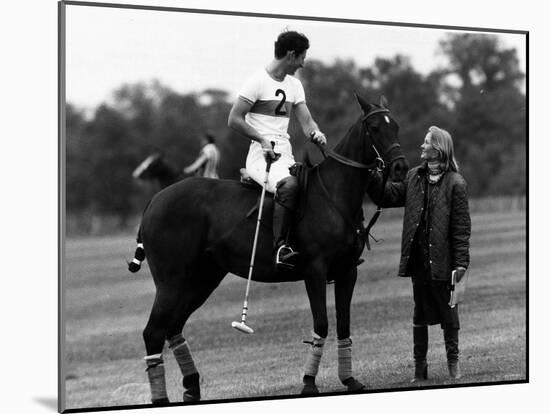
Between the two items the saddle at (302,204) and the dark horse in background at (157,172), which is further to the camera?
the dark horse in background at (157,172)

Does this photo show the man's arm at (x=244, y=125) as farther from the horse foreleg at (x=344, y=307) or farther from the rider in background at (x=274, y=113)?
the horse foreleg at (x=344, y=307)

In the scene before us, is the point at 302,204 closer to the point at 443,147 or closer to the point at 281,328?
the point at 443,147

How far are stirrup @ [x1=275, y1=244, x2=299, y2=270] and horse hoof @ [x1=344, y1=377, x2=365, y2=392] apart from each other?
110cm

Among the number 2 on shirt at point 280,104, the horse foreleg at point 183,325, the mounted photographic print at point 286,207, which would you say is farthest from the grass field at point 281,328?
the number 2 on shirt at point 280,104

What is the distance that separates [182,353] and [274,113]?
2059mm

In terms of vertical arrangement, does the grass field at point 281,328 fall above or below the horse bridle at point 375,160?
below

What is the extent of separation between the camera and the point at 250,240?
865 centimetres

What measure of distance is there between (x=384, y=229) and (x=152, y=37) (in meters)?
3.01

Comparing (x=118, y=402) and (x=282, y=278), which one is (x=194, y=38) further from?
(x=118, y=402)

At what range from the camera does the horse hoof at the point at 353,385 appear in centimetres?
886

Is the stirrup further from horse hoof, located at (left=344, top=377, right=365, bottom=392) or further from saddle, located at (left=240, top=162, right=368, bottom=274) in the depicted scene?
horse hoof, located at (left=344, top=377, right=365, bottom=392)

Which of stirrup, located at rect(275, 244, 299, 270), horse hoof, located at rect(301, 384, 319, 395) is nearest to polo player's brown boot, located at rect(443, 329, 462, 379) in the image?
horse hoof, located at rect(301, 384, 319, 395)

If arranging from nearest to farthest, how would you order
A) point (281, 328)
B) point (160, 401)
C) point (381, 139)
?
point (381, 139) → point (160, 401) → point (281, 328)

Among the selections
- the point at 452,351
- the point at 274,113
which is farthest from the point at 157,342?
the point at 452,351
